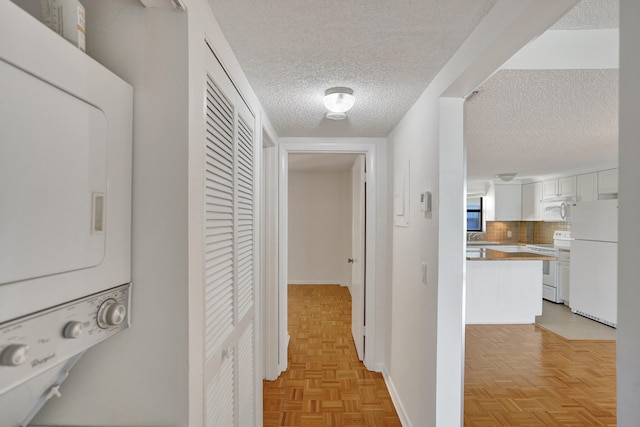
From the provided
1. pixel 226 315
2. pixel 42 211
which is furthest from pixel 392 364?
pixel 42 211

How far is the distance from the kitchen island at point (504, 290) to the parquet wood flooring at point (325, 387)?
170 centimetres

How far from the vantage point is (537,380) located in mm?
2934

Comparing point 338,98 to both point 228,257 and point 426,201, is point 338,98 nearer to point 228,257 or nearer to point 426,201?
point 426,201

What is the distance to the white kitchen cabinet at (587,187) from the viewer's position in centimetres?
510

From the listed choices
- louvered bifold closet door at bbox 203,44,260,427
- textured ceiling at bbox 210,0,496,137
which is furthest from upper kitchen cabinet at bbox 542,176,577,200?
louvered bifold closet door at bbox 203,44,260,427

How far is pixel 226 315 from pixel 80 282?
0.73m

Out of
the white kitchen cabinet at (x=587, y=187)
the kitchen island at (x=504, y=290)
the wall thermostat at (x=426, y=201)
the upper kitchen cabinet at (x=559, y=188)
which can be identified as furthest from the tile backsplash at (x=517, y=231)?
the wall thermostat at (x=426, y=201)

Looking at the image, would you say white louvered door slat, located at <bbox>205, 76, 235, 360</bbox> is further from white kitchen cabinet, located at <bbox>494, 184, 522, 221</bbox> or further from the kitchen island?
white kitchen cabinet, located at <bbox>494, 184, 522, 221</bbox>

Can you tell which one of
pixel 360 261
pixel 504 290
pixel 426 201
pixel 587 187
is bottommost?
pixel 504 290

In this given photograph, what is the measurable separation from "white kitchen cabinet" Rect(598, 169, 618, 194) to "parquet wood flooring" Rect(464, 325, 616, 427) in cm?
222

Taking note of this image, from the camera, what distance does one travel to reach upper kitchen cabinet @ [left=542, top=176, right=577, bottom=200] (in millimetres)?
5555

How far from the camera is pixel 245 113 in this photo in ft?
5.75

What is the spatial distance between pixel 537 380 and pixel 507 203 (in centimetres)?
462

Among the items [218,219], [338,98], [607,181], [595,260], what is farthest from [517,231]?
[218,219]
